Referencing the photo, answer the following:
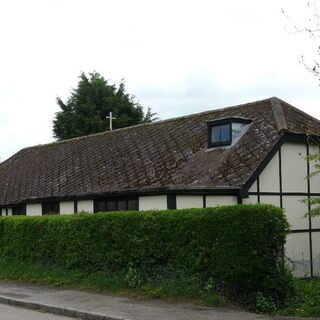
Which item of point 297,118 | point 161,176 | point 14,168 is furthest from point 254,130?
point 14,168

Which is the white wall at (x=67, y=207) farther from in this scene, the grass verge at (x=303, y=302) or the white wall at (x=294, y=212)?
the grass verge at (x=303, y=302)

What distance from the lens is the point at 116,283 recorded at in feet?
42.2

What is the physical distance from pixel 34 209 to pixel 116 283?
357 inches

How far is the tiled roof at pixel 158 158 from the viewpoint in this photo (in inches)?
639

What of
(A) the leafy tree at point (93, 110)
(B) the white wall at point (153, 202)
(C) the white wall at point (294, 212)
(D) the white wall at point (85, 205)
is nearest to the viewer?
(B) the white wall at point (153, 202)

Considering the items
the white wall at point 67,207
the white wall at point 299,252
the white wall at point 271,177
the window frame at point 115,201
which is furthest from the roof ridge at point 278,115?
the white wall at point 67,207

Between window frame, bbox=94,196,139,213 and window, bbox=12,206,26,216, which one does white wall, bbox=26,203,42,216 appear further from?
window frame, bbox=94,196,139,213

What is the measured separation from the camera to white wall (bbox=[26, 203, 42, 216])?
20.7 m

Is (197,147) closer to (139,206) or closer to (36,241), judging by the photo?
(139,206)

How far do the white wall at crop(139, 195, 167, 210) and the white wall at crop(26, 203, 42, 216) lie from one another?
6.12 m

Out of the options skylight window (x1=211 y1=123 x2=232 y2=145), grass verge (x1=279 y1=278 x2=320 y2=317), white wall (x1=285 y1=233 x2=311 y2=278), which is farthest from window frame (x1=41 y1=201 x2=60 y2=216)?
grass verge (x1=279 y1=278 x2=320 y2=317)

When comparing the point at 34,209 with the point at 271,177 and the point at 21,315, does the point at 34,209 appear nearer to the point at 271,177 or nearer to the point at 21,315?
the point at 271,177

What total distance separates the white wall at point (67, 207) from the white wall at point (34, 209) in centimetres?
159

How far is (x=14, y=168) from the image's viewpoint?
28641mm
